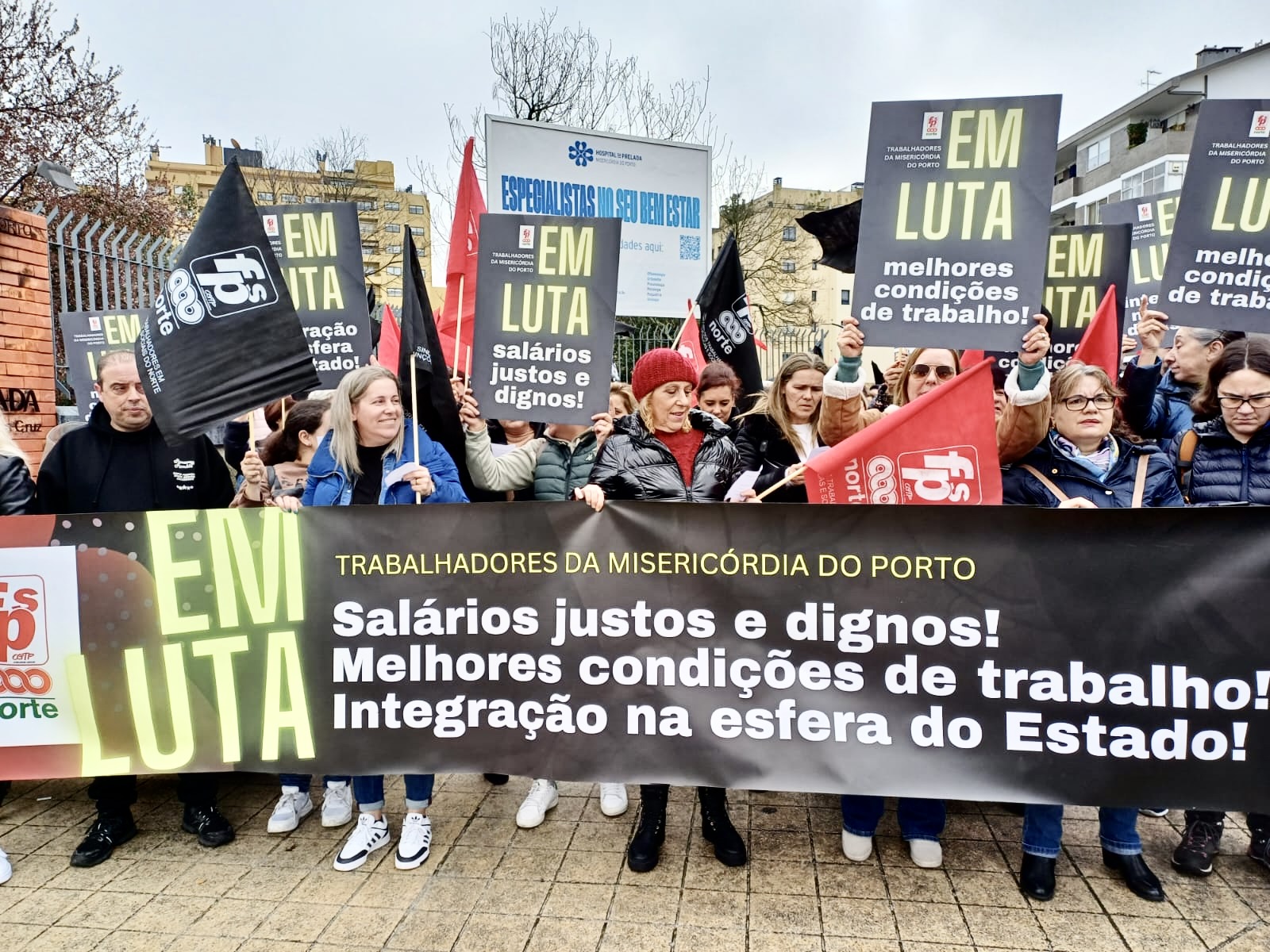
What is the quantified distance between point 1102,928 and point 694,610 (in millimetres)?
1826

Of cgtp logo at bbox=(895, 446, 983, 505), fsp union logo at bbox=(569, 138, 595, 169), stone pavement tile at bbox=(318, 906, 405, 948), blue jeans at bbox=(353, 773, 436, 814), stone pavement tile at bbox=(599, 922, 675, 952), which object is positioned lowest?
stone pavement tile at bbox=(318, 906, 405, 948)

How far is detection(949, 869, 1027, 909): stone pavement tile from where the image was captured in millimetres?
3262

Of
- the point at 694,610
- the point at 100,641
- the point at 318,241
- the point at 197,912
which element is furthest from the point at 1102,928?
the point at 318,241

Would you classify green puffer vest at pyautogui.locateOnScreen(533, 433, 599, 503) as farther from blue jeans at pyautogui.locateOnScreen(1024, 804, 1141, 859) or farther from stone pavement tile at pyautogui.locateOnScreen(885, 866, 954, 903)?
blue jeans at pyautogui.locateOnScreen(1024, 804, 1141, 859)

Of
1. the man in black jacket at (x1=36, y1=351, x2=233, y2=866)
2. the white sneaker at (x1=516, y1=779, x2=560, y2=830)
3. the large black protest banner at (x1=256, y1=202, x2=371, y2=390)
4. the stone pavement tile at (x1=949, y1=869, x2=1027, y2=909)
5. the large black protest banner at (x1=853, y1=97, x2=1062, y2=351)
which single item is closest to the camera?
the stone pavement tile at (x1=949, y1=869, x2=1027, y2=909)

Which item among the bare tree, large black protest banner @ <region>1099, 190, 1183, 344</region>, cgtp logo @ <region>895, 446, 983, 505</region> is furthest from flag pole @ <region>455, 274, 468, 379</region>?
the bare tree

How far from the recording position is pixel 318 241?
497cm

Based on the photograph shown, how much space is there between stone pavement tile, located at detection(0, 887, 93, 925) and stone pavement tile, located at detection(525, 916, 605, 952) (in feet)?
5.96

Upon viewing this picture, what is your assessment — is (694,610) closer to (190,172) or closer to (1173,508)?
(1173,508)

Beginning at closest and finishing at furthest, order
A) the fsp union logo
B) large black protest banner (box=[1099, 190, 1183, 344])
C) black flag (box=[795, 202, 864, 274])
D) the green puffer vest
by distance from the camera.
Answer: the green puffer vest → black flag (box=[795, 202, 864, 274]) → large black protest banner (box=[1099, 190, 1183, 344]) → the fsp union logo

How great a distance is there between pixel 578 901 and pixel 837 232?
3549mm

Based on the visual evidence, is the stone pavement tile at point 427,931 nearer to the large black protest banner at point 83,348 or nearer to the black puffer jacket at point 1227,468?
the black puffer jacket at point 1227,468

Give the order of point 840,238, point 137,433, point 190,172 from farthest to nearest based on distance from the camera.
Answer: point 190,172 < point 840,238 < point 137,433

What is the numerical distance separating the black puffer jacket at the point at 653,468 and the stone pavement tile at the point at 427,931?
1.73 meters
